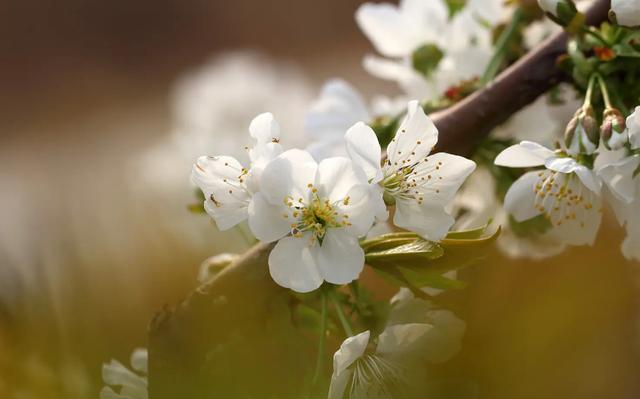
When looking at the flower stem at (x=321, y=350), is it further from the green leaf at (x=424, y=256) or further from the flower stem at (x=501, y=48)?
the flower stem at (x=501, y=48)

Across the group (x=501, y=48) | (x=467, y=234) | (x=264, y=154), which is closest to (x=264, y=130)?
(x=264, y=154)

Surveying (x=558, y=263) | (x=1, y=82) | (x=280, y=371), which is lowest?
(x=558, y=263)

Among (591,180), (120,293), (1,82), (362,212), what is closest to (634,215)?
(591,180)

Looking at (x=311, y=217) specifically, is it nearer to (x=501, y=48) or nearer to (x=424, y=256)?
(x=424, y=256)

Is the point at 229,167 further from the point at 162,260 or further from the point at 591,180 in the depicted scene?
the point at 591,180

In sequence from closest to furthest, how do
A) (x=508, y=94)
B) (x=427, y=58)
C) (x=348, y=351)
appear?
(x=348, y=351) < (x=508, y=94) < (x=427, y=58)

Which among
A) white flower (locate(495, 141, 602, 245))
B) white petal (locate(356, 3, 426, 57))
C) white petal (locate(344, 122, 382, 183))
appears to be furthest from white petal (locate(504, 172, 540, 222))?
white petal (locate(356, 3, 426, 57))
